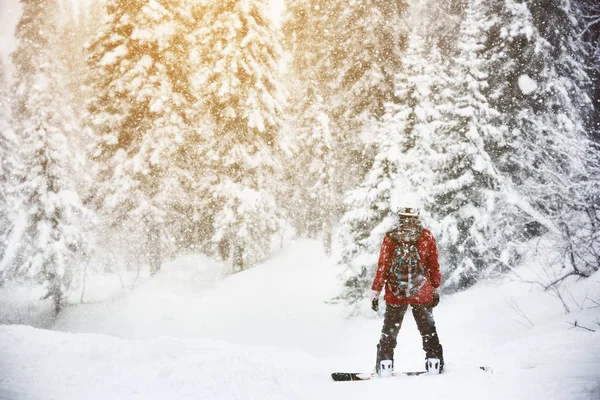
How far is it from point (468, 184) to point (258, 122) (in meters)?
9.46

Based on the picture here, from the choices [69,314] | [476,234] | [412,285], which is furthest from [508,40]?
[69,314]

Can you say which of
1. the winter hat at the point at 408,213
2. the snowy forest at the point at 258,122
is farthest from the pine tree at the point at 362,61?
the winter hat at the point at 408,213

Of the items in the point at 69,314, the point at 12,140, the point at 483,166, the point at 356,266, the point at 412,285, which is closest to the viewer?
the point at 412,285

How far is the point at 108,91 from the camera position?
1777 centimetres

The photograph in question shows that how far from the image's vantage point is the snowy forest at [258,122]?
1258 cm

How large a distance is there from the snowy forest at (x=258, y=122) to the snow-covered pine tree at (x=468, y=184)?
7 cm

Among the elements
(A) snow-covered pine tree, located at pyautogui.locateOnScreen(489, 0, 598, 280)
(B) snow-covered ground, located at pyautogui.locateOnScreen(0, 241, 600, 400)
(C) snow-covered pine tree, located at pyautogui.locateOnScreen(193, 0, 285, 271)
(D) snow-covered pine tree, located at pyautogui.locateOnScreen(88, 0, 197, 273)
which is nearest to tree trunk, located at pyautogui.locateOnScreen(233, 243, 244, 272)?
(C) snow-covered pine tree, located at pyautogui.locateOnScreen(193, 0, 285, 271)

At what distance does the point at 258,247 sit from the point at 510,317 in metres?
12.7

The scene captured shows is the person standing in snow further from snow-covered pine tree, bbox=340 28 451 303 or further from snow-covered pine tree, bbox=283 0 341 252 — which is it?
snow-covered pine tree, bbox=283 0 341 252

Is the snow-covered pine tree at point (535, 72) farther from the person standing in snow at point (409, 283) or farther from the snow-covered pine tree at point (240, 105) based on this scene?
the person standing in snow at point (409, 283)

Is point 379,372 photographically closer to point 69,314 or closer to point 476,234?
point 476,234

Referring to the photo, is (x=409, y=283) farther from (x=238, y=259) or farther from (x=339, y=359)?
(x=238, y=259)

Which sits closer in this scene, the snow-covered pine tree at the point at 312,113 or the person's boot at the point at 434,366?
the person's boot at the point at 434,366

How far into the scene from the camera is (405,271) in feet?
15.7
